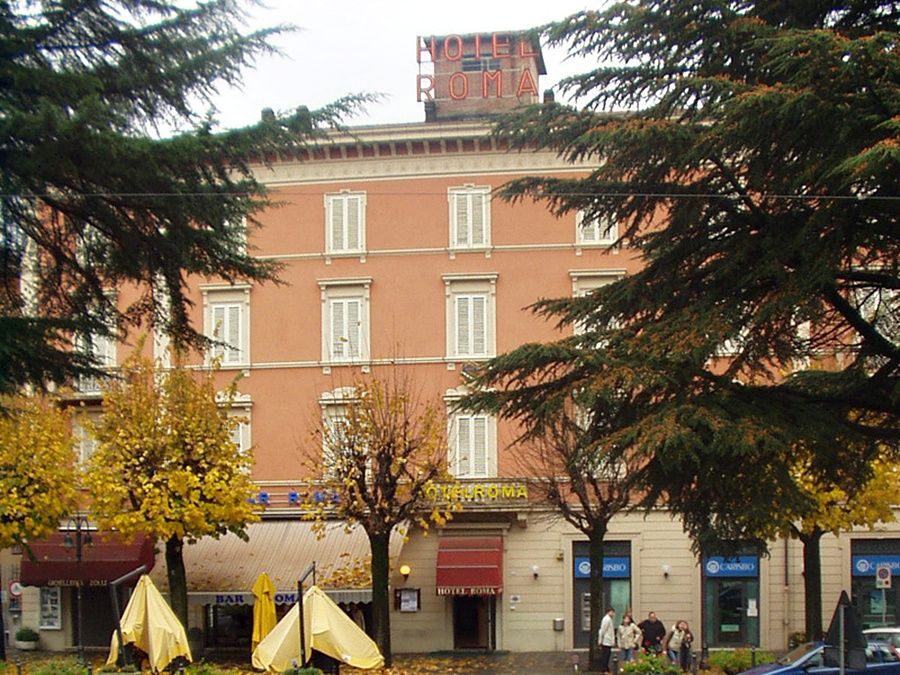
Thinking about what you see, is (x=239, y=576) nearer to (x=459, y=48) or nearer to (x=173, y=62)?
(x=459, y=48)

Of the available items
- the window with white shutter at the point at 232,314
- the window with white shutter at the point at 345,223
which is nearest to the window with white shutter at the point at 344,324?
the window with white shutter at the point at 345,223

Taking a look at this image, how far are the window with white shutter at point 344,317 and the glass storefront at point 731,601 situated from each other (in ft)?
37.1

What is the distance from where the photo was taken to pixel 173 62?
15.7 m

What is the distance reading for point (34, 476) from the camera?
113ft

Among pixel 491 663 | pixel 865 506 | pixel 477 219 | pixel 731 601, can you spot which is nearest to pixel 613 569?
pixel 731 601

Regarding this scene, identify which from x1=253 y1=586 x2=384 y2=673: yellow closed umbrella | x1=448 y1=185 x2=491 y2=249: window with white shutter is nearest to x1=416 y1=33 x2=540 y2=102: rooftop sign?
x1=448 y1=185 x2=491 y2=249: window with white shutter

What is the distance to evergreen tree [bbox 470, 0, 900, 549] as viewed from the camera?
1416 cm

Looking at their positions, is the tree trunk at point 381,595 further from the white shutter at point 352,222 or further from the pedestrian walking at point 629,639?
the white shutter at point 352,222

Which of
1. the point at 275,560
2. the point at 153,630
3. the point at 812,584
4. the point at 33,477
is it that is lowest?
the point at 153,630

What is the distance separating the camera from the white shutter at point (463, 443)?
3731cm

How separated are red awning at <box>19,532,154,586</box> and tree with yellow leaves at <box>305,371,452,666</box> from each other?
6.50 metres

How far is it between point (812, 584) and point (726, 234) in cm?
1736

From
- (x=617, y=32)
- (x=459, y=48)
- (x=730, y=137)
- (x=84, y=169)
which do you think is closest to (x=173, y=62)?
(x=84, y=169)

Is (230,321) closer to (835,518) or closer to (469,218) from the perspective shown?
(469,218)
